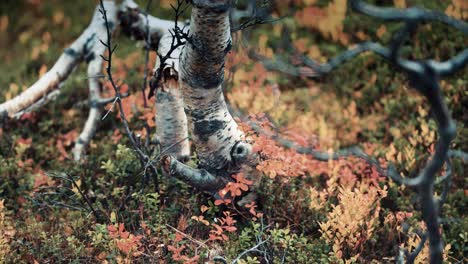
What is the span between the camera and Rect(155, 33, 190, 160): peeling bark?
5488 millimetres

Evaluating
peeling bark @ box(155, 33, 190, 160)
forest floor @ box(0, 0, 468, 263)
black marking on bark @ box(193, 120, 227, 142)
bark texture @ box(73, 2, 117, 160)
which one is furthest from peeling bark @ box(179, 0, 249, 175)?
bark texture @ box(73, 2, 117, 160)

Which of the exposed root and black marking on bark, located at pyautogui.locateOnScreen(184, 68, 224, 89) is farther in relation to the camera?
the exposed root

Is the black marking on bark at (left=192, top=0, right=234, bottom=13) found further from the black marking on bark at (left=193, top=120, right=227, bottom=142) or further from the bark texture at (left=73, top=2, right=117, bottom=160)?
the bark texture at (left=73, top=2, right=117, bottom=160)

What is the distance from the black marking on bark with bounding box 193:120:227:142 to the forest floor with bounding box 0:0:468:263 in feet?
1.48

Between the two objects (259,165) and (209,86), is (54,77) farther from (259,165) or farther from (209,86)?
(259,165)

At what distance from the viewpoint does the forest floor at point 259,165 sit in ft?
15.3

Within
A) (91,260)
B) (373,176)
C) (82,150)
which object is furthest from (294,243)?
(82,150)

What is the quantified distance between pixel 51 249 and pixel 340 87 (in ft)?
17.5

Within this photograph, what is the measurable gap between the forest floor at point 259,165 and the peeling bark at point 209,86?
14.2 inches

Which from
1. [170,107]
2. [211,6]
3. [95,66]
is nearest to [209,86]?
[211,6]

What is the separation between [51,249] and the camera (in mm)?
4602

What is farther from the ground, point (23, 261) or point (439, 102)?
point (439, 102)

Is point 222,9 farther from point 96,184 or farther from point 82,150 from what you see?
point 82,150

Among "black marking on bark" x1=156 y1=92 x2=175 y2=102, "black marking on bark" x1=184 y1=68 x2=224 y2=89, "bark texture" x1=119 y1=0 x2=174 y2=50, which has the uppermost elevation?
"bark texture" x1=119 y1=0 x2=174 y2=50
